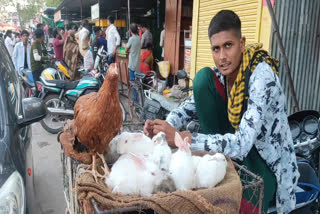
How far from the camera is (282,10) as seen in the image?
3.42m

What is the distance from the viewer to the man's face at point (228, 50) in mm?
1621

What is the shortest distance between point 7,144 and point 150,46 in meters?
7.28

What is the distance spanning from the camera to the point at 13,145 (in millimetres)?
1854

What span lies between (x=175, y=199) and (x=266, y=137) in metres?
0.78

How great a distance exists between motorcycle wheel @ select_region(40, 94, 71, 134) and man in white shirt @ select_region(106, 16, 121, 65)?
3.34 meters

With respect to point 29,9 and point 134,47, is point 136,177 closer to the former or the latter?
point 134,47

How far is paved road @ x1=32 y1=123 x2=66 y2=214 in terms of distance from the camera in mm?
3289

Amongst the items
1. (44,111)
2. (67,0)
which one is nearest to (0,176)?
(44,111)

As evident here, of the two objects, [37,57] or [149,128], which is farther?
[37,57]

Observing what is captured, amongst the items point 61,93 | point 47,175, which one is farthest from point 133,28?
point 47,175

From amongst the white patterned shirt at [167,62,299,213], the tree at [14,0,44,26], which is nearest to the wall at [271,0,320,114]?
the white patterned shirt at [167,62,299,213]

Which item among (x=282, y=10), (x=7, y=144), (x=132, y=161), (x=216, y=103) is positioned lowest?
(x=7, y=144)

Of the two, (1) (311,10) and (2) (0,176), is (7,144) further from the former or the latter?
(1) (311,10)

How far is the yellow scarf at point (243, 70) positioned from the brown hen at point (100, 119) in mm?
708
